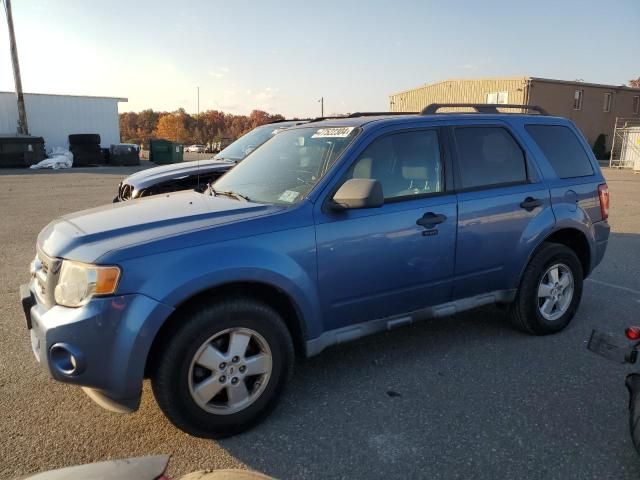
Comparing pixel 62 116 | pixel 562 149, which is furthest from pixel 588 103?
pixel 562 149

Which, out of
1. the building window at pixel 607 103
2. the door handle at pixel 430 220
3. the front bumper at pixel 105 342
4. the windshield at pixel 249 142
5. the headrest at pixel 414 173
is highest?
the building window at pixel 607 103

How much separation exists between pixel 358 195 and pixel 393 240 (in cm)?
49

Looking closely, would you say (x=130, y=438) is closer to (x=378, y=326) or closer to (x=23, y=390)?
(x=23, y=390)

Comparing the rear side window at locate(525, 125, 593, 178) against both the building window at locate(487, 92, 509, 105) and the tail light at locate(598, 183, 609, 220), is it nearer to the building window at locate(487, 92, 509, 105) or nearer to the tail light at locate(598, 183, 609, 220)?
the tail light at locate(598, 183, 609, 220)

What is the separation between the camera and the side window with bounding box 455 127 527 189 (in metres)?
3.85

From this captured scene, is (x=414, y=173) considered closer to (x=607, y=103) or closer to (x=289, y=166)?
(x=289, y=166)

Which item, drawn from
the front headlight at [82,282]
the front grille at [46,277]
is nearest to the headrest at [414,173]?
the front headlight at [82,282]

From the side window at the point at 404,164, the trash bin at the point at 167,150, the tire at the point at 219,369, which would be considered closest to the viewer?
the tire at the point at 219,369

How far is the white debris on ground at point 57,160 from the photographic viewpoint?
2580 centimetres

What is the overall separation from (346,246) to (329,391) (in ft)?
3.32

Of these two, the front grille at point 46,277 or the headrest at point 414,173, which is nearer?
the front grille at point 46,277

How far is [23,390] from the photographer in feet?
11.0

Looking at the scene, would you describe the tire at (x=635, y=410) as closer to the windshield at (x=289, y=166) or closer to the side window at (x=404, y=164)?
the side window at (x=404, y=164)

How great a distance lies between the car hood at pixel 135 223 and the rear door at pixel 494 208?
1520mm
